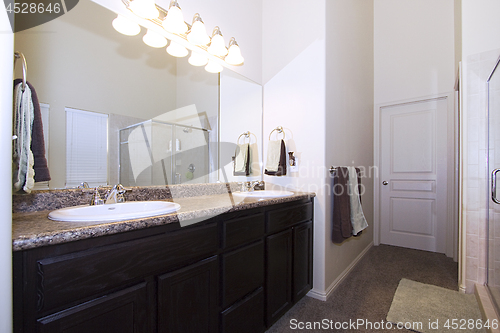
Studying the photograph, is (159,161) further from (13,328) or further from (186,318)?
(13,328)

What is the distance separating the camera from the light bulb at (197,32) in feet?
5.26

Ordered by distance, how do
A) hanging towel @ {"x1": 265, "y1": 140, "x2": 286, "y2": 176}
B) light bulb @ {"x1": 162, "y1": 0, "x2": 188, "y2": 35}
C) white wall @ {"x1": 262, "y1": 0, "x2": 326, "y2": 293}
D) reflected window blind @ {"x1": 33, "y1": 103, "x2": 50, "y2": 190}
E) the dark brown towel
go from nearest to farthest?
the dark brown towel
reflected window blind @ {"x1": 33, "y1": 103, "x2": 50, "y2": 190}
light bulb @ {"x1": 162, "y1": 0, "x2": 188, "y2": 35}
white wall @ {"x1": 262, "y1": 0, "x2": 326, "y2": 293}
hanging towel @ {"x1": 265, "y1": 140, "x2": 286, "y2": 176}

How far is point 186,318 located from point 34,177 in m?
0.82

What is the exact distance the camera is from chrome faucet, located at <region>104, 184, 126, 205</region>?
1.21 m

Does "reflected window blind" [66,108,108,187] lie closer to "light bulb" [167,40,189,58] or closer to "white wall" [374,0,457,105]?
"light bulb" [167,40,189,58]

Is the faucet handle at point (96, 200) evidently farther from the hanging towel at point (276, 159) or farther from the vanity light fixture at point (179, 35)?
the hanging towel at point (276, 159)

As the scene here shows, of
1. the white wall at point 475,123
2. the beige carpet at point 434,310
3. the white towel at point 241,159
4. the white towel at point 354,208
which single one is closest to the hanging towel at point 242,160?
the white towel at point 241,159

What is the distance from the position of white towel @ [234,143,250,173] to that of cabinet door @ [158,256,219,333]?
1.08 meters

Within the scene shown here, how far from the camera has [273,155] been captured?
87.0 inches

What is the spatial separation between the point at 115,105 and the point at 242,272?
1.11m

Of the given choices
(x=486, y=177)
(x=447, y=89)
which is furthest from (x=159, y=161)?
(x=447, y=89)

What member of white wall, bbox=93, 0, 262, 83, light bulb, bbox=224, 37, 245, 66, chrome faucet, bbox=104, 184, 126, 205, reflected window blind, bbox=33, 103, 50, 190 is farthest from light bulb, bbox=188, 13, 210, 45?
chrome faucet, bbox=104, 184, 126, 205

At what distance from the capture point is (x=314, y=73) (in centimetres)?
204

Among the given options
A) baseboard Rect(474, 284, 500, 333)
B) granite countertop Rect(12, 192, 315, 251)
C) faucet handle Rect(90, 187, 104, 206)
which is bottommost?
baseboard Rect(474, 284, 500, 333)
